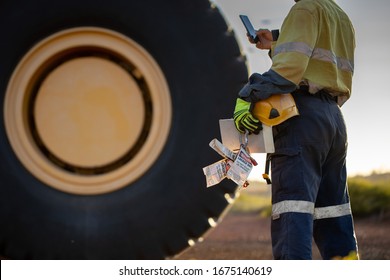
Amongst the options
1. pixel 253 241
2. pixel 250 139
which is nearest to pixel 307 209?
pixel 250 139

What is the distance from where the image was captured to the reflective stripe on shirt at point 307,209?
2.95m

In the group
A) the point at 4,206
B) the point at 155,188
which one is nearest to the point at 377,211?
the point at 155,188

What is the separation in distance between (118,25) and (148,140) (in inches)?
17.0

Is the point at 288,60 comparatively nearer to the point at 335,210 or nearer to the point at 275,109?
the point at 275,109

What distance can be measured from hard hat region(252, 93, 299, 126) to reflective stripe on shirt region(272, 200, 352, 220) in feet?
0.93

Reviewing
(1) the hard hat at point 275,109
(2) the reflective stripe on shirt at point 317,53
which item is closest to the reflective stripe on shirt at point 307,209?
(1) the hard hat at point 275,109

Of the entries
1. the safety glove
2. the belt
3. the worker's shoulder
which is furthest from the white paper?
the worker's shoulder

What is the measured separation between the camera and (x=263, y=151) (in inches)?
120

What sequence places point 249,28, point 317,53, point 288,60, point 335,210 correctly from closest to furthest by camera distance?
1. point 288,60
2. point 317,53
3. point 335,210
4. point 249,28

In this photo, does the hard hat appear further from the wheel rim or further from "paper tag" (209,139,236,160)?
the wheel rim

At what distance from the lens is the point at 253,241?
16.9 feet

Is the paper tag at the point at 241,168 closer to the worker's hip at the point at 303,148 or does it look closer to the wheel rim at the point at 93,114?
the worker's hip at the point at 303,148

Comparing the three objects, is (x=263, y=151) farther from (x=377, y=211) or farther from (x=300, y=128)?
(x=377, y=211)

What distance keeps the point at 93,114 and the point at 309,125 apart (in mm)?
783
